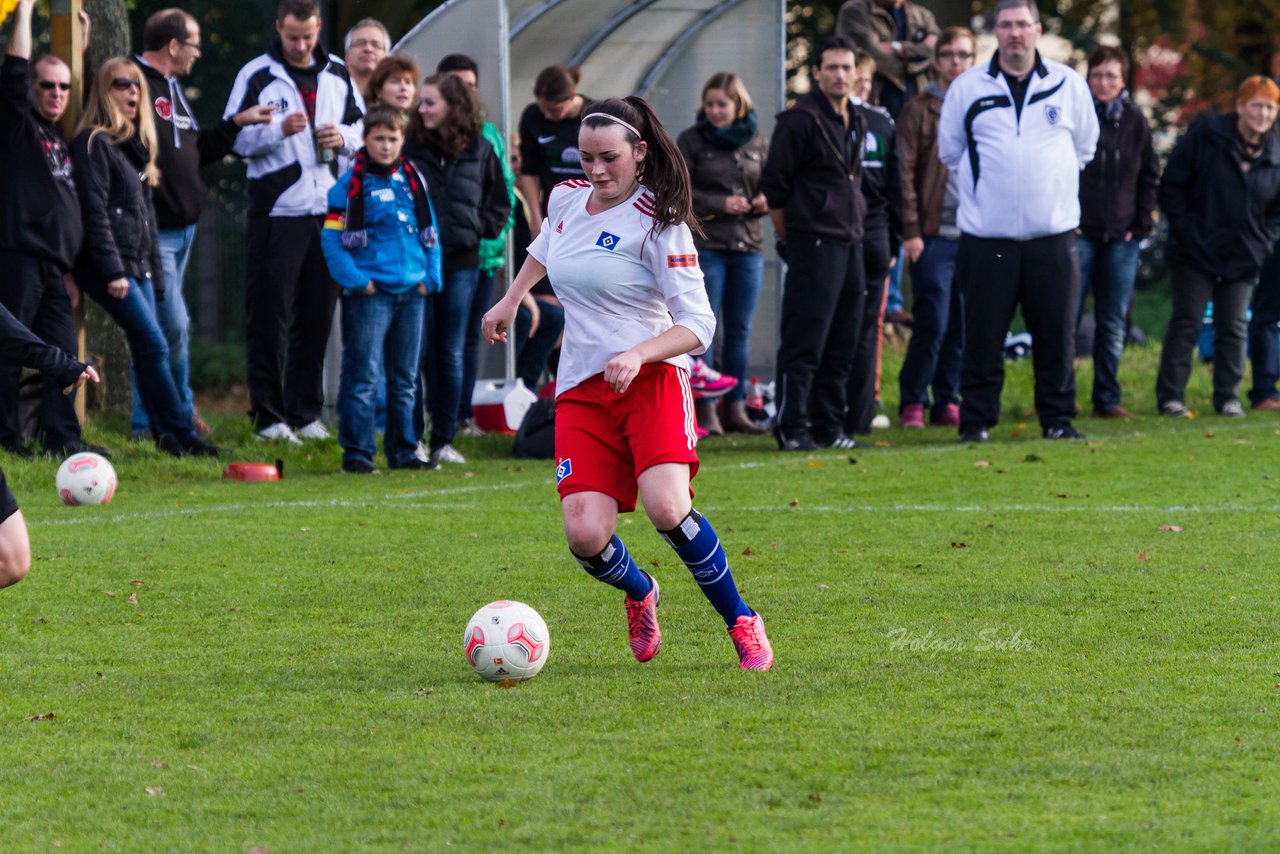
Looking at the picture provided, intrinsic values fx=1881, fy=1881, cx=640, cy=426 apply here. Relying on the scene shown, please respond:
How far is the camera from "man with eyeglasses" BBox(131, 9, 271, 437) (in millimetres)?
11828

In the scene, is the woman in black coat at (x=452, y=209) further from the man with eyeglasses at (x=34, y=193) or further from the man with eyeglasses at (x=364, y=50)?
the man with eyeglasses at (x=34, y=193)

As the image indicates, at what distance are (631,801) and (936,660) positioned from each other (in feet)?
5.87

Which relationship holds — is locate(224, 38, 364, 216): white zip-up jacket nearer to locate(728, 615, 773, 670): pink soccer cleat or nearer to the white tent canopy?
the white tent canopy

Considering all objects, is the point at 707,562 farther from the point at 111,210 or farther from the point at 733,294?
the point at 733,294

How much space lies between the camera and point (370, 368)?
11016mm

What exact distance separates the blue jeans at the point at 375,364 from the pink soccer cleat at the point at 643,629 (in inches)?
210

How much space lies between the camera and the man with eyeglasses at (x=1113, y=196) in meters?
13.5

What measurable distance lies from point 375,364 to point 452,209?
1211 mm

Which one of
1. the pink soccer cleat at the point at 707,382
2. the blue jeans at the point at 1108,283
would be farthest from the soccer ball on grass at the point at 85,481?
the blue jeans at the point at 1108,283

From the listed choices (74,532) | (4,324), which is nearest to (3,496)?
(4,324)

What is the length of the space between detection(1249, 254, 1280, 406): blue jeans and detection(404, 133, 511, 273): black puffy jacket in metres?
6.53

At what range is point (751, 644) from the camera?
5707 millimetres

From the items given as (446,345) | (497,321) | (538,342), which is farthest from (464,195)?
(497,321)

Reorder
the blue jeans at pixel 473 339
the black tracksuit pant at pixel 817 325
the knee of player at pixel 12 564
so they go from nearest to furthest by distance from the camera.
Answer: the knee of player at pixel 12 564 → the black tracksuit pant at pixel 817 325 → the blue jeans at pixel 473 339
